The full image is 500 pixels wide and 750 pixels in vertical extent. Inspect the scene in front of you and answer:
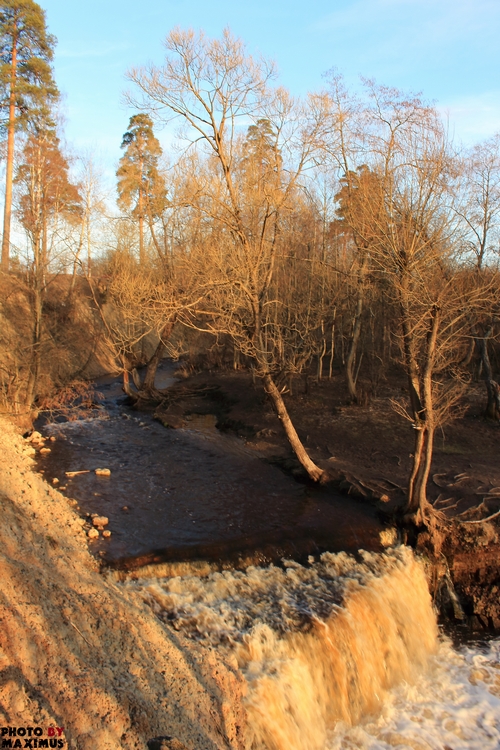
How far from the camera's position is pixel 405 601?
741 centimetres

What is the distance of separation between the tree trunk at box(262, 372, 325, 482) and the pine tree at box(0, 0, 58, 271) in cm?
1499

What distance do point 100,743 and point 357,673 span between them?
12.5 feet

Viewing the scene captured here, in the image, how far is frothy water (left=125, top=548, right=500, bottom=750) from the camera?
552 centimetres

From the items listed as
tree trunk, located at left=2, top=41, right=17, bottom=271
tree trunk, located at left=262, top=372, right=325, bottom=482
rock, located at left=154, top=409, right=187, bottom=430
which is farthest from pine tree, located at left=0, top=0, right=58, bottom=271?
tree trunk, located at left=262, top=372, right=325, bottom=482

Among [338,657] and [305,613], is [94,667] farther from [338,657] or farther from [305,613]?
[338,657]

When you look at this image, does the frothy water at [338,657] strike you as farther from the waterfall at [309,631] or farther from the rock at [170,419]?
the rock at [170,419]

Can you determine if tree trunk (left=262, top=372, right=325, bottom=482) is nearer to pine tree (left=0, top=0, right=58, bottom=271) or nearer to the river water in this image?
the river water

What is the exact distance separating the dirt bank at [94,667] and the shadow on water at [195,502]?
1736 millimetres

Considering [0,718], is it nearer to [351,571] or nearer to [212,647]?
[212,647]

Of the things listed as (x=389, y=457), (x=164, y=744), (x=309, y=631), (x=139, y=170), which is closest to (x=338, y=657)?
(x=309, y=631)

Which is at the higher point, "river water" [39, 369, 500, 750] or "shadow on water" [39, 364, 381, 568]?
"shadow on water" [39, 364, 381, 568]

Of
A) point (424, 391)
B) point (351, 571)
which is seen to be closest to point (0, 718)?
point (351, 571)

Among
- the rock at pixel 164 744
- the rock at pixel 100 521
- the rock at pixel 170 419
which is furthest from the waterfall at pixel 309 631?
the rock at pixel 170 419

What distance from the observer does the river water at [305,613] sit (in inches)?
223
